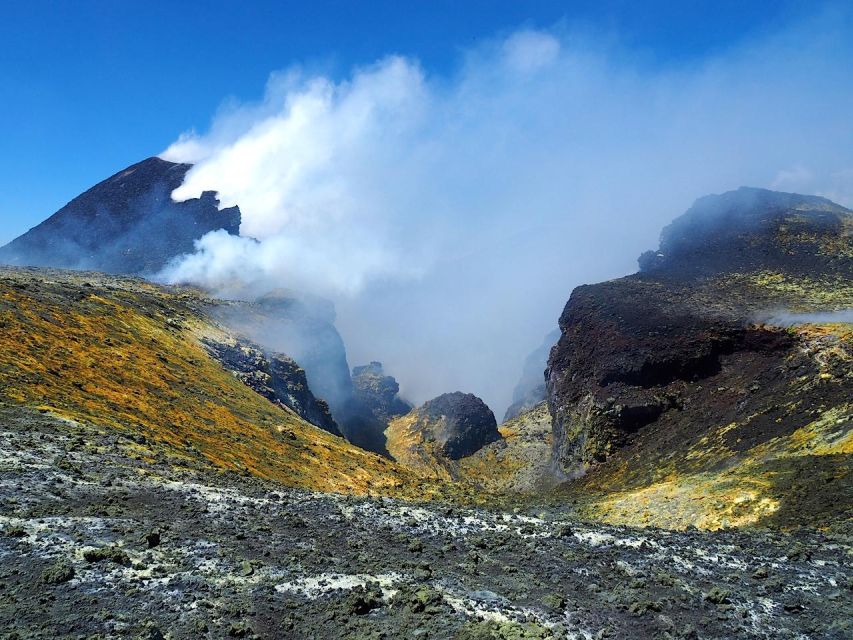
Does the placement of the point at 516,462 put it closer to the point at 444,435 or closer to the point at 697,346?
the point at 444,435

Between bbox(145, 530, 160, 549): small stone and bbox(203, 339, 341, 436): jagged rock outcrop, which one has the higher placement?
bbox(203, 339, 341, 436): jagged rock outcrop

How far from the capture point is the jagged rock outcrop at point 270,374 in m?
51.9

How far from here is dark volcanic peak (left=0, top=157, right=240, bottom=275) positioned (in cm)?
11831

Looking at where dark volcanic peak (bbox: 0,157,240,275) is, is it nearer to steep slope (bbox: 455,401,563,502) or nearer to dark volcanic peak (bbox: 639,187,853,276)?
steep slope (bbox: 455,401,563,502)

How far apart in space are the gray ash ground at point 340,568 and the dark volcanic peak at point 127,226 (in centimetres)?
10673

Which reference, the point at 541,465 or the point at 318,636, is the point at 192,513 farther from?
the point at 541,465

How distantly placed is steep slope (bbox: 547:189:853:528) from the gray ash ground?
650 centimetres

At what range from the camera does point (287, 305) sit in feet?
298

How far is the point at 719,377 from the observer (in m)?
45.7

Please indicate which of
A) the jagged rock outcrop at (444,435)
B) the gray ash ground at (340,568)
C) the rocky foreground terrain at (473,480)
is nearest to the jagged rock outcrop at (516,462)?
the rocky foreground terrain at (473,480)

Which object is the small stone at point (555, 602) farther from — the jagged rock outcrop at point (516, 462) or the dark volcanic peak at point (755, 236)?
the dark volcanic peak at point (755, 236)

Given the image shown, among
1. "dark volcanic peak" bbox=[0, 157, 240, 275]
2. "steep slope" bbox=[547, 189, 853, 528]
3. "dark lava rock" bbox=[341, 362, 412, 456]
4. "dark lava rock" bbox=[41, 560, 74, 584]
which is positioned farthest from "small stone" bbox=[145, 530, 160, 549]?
"dark volcanic peak" bbox=[0, 157, 240, 275]

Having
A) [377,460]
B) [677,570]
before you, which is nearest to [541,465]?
[377,460]

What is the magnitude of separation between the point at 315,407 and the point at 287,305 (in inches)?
1013
